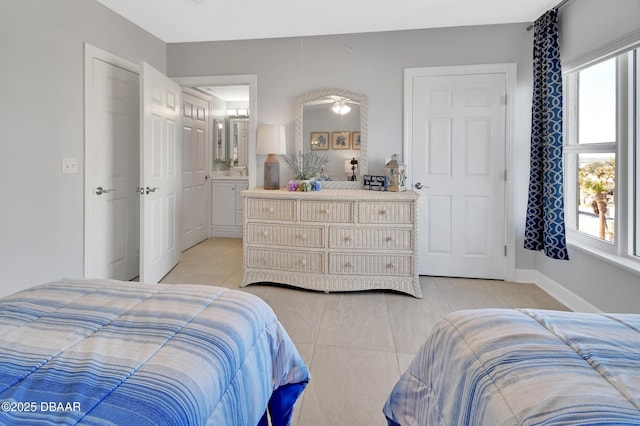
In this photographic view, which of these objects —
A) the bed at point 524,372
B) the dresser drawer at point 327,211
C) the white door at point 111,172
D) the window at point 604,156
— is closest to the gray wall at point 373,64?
the window at point 604,156

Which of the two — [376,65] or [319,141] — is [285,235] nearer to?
[319,141]

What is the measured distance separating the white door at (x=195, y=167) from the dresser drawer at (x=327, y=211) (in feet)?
7.77

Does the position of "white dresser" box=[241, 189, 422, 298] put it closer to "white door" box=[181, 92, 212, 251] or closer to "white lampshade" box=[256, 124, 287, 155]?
"white lampshade" box=[256, 124, 287, 155]

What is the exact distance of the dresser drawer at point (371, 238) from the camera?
317 centimetres

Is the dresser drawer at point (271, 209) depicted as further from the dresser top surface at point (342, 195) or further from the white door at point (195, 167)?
the white door at point (195, 167)

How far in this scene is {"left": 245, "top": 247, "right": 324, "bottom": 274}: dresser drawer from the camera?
3.27 metres

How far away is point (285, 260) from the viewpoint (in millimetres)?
3340

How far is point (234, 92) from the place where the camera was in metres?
5.63

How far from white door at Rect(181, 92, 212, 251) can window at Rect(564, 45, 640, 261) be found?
4314 millimetres

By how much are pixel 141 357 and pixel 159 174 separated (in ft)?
9.79

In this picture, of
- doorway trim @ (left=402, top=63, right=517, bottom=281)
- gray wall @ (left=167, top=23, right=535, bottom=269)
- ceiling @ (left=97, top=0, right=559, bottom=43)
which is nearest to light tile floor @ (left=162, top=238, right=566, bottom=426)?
doorway trim @ (left=402, top=63, right=517, bottom=281)

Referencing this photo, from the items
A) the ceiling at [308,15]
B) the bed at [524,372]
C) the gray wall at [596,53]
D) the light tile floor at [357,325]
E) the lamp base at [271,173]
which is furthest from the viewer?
the lamp base at [271,173]

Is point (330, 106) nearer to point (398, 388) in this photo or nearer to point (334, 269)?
point (334, 269)

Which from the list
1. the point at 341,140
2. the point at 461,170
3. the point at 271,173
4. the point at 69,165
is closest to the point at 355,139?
the point at 341,140
